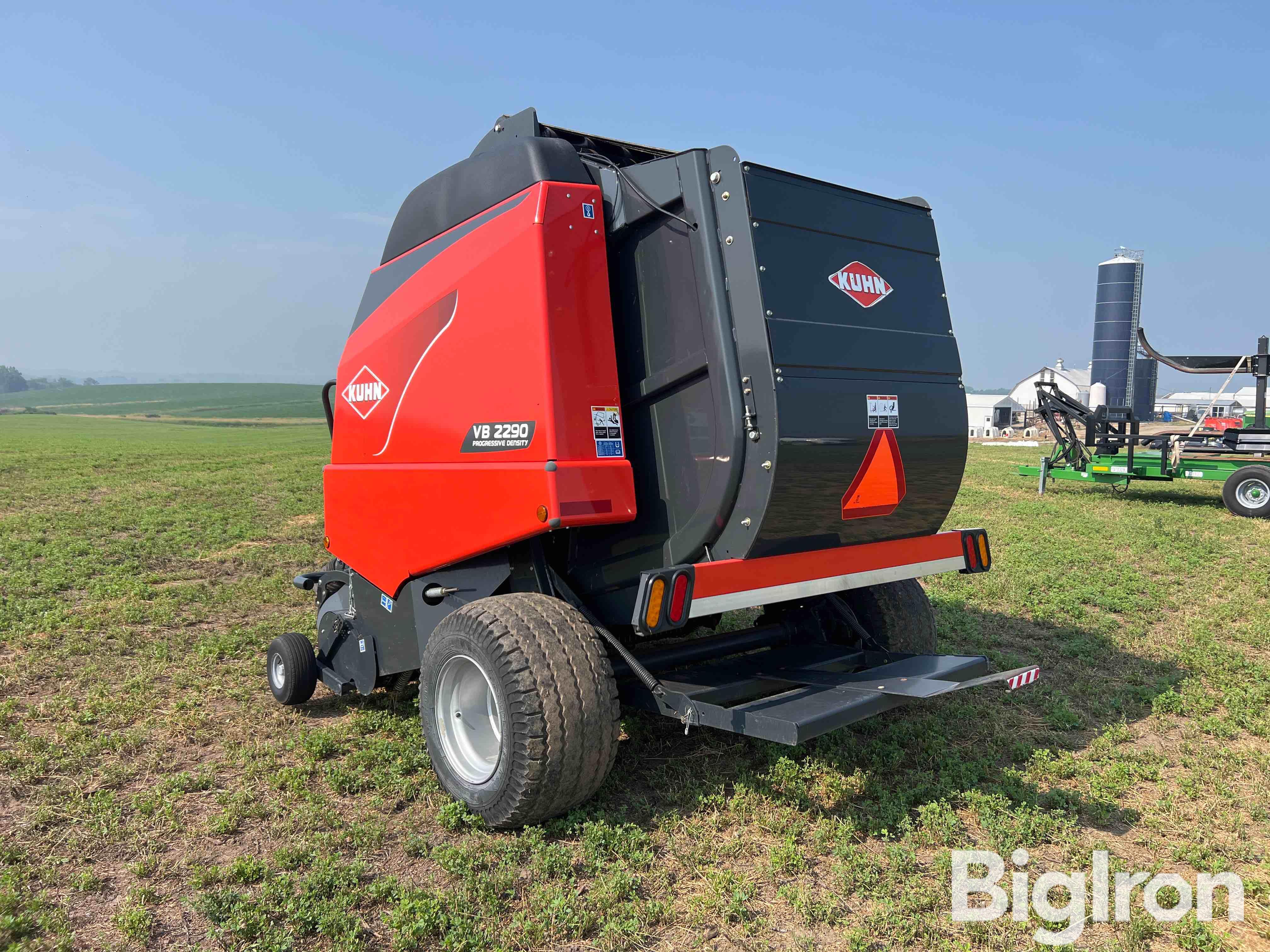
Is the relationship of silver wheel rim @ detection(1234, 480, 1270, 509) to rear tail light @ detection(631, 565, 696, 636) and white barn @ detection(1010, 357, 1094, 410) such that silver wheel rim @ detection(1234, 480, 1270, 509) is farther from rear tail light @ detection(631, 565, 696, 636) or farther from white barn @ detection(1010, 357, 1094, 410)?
white barn @ detection(1010, 357, 1094, 410)

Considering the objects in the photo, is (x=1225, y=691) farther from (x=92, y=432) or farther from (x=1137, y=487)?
(x=92, y=432)

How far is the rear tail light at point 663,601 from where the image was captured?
3.46 m

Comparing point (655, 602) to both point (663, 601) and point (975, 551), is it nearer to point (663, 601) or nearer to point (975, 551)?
point (663, 601)

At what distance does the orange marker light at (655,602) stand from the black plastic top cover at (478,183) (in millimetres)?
1904

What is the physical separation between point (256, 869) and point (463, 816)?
2.75 ft

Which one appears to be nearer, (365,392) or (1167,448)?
(365,392)

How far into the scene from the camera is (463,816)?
3.76 metres

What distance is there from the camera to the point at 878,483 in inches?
158

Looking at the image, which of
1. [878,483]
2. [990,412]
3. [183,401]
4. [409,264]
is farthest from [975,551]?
[183,401]

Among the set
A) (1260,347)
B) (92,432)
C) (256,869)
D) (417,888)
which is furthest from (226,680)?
(92,432)

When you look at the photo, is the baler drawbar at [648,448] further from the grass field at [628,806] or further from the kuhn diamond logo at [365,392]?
the grass field at [628,806]

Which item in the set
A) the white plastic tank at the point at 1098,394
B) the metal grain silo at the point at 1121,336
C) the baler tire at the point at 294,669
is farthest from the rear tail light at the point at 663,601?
the metal grain silo at the point at 1121,336

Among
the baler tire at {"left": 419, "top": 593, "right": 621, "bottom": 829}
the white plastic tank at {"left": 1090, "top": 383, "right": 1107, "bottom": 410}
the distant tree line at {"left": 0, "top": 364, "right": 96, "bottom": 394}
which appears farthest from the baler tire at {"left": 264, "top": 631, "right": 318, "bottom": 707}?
the distant tree line at {"left": 0, "top": 364, "right": 96, "bottom": 394}

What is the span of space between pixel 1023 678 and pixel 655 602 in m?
1.82
